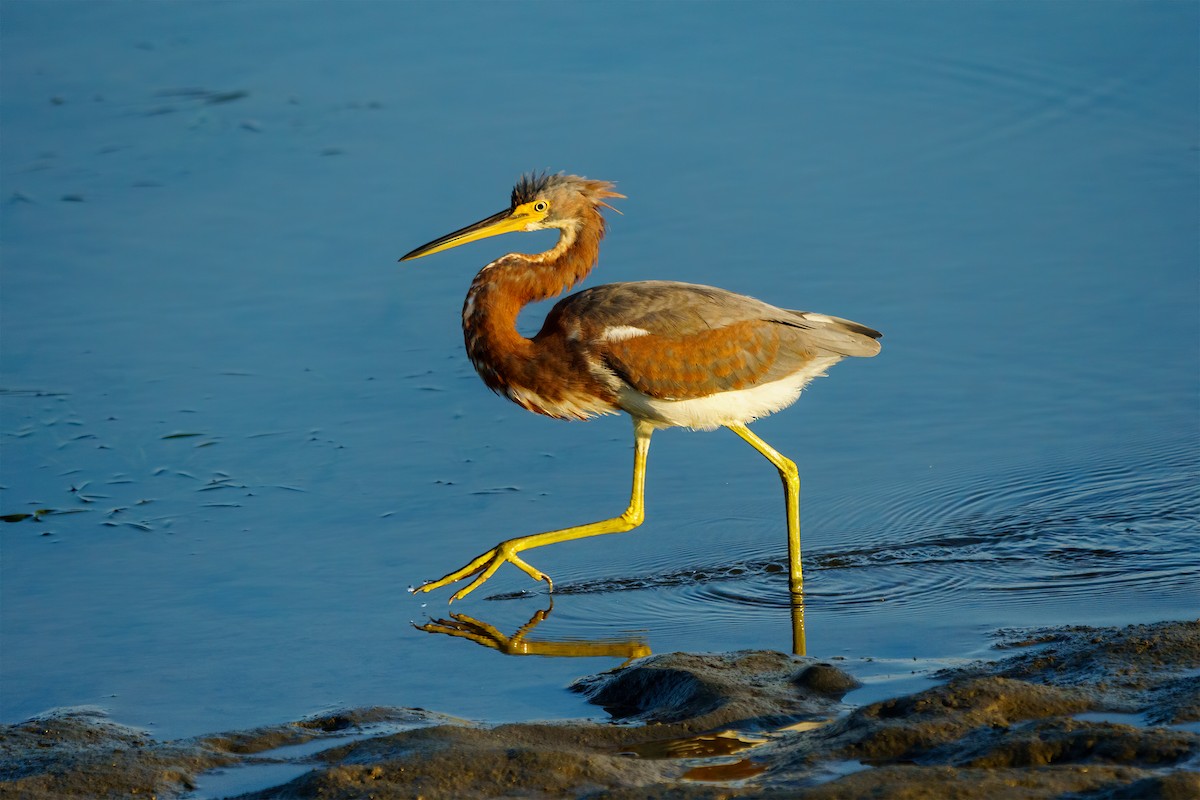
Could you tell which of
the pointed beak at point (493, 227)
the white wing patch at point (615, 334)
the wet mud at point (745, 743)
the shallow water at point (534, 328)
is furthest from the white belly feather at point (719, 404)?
the wet mud at point (745, 743)

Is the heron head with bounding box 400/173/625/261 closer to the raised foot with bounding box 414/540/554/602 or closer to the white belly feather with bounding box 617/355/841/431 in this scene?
the white belly feather with bounding box 617/355/841/431

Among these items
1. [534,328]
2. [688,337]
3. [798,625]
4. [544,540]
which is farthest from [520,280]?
[534,328]

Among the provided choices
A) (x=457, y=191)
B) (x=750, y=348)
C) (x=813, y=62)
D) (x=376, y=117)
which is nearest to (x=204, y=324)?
(x=457, y=191)

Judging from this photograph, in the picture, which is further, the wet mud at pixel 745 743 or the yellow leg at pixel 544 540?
the yellow leg at pixel 544 540

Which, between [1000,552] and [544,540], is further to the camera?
[1000,552]

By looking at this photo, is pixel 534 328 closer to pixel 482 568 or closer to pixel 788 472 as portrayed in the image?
pixel 788 472

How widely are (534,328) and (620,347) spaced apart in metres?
2.91

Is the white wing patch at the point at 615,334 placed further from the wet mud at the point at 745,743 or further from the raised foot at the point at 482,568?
A: the wet mud at the point at 745,743

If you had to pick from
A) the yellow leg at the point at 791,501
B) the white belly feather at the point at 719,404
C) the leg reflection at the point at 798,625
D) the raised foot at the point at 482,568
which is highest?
the white belly feather at the point at 719,404

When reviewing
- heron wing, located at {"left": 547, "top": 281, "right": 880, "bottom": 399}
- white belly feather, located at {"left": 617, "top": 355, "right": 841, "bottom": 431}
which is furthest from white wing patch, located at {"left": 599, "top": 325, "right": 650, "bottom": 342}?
white belly feather, located at {"left": 617, "top": 355, "right": 841, "bottom": 431}

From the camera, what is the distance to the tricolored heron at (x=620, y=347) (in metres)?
7.53

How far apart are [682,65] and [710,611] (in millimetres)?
7600

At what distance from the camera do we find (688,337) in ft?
25.0

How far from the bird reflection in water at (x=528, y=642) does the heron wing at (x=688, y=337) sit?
128cm
